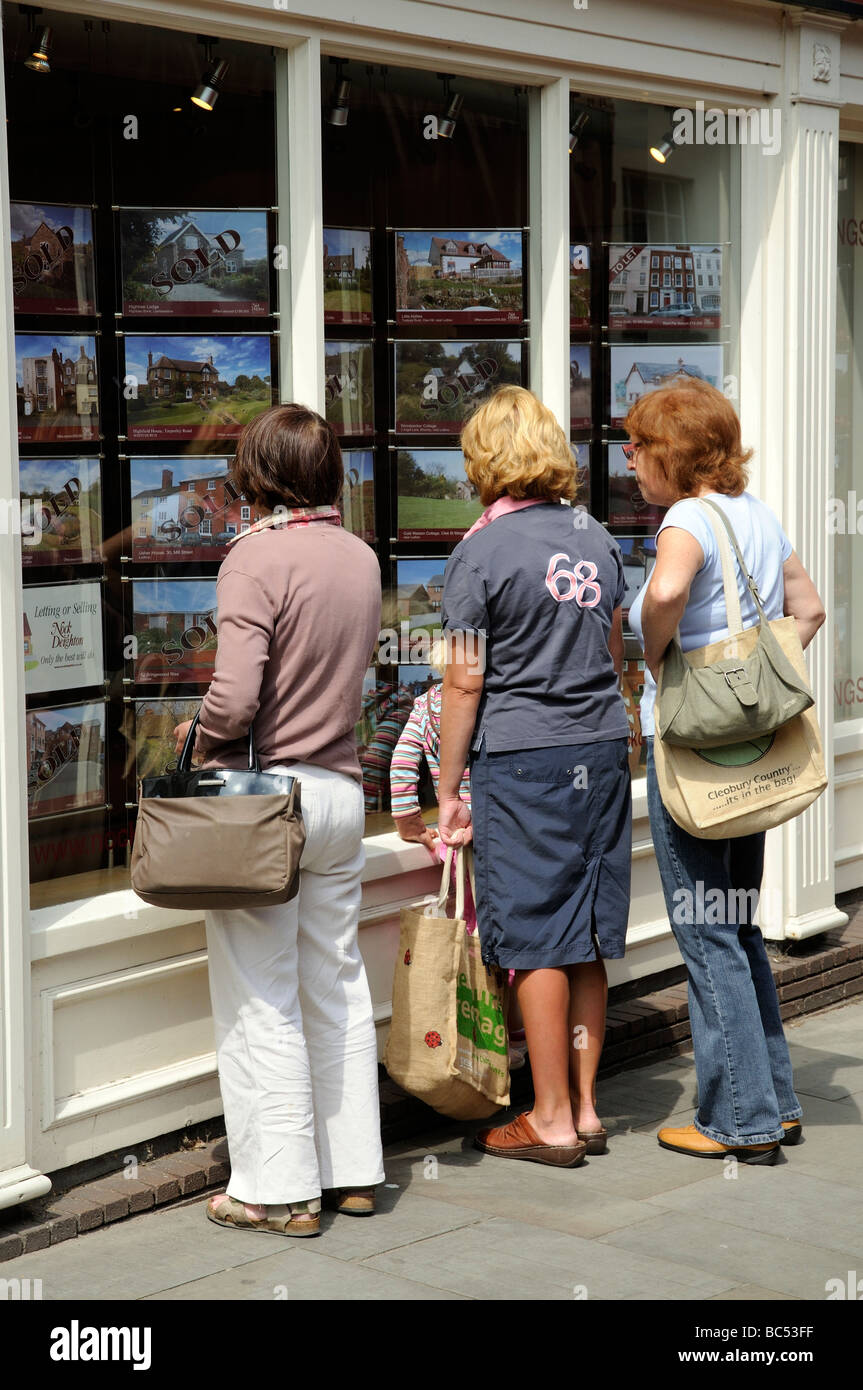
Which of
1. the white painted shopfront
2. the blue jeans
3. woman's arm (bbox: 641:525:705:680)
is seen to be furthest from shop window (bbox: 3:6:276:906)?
the blue jeans

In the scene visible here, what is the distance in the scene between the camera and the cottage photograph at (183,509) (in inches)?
180

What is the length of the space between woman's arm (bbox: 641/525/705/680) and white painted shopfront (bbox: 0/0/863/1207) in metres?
1.14

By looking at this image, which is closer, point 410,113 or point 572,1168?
point 572,1168

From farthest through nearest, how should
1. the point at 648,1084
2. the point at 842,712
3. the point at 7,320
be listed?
the point at 842,712 < the point at 648,1084 < the point at 7,320

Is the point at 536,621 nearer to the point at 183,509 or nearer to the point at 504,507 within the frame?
the point at 504,507

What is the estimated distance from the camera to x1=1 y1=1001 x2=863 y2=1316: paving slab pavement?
11.4ft

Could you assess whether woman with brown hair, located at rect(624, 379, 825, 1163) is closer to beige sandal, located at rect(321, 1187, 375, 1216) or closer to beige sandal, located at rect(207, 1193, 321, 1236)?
beige sandal, located at rect(321, 1187, 375, 1216)

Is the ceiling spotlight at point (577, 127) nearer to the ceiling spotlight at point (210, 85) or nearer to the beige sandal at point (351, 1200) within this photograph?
the ceiling spotlight at point (210, 85)

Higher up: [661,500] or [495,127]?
[495,127]

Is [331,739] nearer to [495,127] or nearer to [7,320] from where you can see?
[7,320]

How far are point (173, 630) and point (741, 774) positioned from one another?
1.70m

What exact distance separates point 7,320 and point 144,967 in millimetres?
1629

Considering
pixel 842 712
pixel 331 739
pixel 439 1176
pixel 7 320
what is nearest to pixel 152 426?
pixel 7 320

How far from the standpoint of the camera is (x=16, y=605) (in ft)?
12.2
